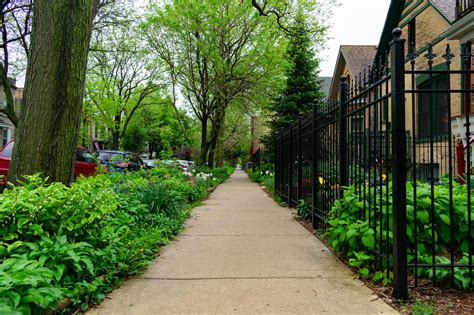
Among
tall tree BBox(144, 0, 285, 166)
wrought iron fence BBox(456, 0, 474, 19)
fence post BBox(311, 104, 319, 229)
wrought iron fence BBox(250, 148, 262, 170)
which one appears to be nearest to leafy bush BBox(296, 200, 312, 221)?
fence post BBox(311, 104, 319, 229)

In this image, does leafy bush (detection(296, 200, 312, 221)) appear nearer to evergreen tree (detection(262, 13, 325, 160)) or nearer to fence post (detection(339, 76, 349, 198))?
fence post (detection(339, 76, 349, 198))

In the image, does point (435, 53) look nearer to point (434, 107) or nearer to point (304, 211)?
point (434, 107)

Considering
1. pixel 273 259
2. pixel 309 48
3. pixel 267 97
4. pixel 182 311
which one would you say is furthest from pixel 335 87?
pixel 182 311

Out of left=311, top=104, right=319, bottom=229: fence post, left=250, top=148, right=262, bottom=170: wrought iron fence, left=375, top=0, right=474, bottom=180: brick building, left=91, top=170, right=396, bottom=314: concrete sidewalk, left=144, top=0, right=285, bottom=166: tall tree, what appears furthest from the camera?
left=250, top=148, right=262, bottom=170: wrought iron fence

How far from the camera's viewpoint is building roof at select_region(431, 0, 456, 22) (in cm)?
1191

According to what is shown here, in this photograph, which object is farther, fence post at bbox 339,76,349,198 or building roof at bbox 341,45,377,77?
building roof at bbox 341,45,377,77

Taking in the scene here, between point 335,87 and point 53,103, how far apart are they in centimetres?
2181

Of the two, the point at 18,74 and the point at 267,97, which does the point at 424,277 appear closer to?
the point at 267,97

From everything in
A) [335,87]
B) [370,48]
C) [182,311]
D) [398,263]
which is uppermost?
[370,48]

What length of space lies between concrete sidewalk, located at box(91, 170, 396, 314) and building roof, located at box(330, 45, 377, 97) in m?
17.2

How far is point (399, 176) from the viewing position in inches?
130

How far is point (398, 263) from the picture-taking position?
3.30 m

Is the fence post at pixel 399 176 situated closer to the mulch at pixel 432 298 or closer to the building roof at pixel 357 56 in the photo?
the mulch at pixel 432 298

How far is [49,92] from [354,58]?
2002 centimetres
